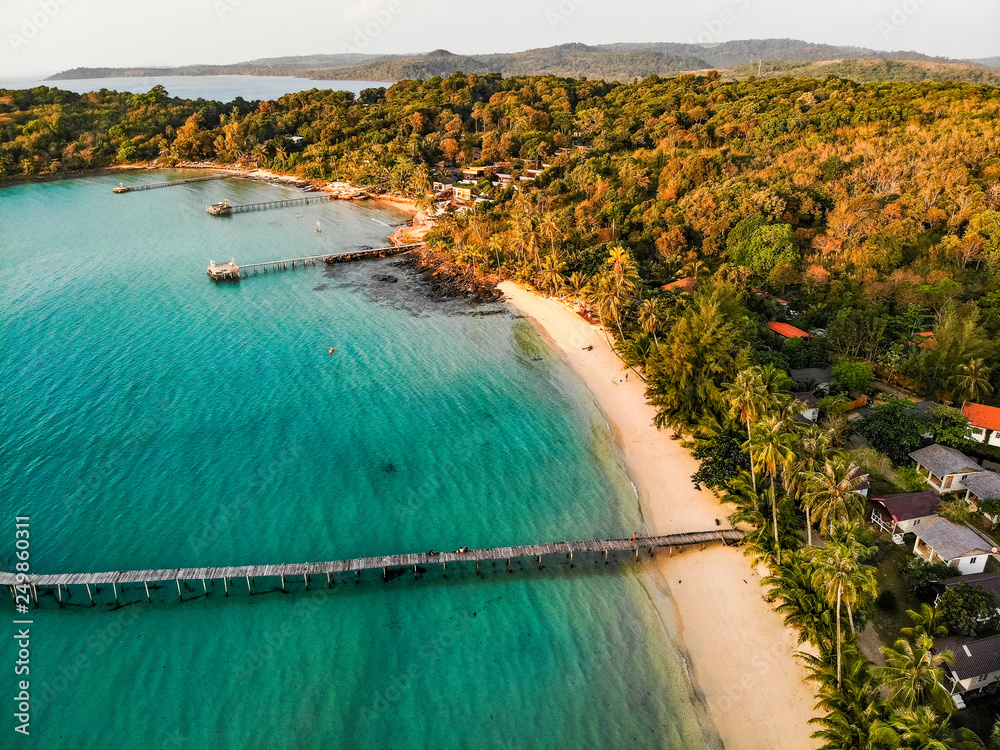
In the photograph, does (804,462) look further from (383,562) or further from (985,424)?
(383,562)

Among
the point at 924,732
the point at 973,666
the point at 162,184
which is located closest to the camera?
the point at 924,732

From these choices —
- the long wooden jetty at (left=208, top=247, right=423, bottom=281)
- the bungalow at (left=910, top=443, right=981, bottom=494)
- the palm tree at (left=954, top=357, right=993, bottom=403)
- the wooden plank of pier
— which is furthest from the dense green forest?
the long wooden jetty at (left=208, top=247, right=423, bottom=281)

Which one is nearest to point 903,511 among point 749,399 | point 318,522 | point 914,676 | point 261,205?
point 749,399

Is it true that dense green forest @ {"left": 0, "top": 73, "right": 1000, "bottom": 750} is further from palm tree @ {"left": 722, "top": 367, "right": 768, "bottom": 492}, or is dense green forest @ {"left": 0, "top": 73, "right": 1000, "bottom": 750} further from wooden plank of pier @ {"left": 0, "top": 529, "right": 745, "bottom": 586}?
wooden plank of pier @ {"left": 0, "top": 529, "right": 745, "bottom": 586}

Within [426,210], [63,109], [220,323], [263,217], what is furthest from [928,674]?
[63,109]

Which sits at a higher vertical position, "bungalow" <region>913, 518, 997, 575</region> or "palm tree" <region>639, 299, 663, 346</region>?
"palm tree" <region>639, 299, 663, 346</region>

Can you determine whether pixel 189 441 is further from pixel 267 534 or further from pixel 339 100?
pixel 339 100
